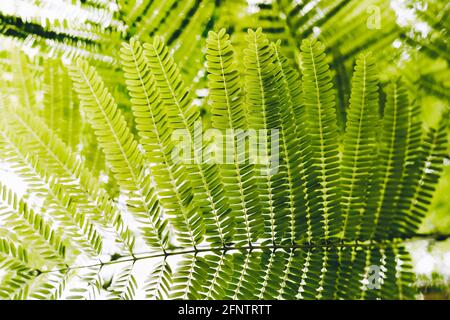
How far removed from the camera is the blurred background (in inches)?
52.5

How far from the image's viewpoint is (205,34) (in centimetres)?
137

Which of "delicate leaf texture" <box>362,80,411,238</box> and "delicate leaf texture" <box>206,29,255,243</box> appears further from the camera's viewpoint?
"delicate leaf texture" <box>362,80,411,238</box>

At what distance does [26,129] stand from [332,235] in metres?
0.79

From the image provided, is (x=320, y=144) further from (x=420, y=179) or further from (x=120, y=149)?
(x=120, y=149)

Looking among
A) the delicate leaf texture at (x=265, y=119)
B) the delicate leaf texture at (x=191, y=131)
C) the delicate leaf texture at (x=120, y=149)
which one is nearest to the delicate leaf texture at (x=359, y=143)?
the delicate leaf texture at (x=265, y=119)

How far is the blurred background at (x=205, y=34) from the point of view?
1333 mm

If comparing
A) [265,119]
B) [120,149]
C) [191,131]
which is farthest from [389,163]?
[120,149]

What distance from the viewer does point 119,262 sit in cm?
109

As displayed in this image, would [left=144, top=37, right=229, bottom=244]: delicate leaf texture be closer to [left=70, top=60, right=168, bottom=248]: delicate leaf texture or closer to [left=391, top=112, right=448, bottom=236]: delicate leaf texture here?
[left=70, top=60, right=168, bottom=248]: delicate leaf texture

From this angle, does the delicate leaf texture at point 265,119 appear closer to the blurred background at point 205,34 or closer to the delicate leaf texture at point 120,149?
the delicate leaf texture at point 120,149

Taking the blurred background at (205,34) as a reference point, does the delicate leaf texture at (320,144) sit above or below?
below

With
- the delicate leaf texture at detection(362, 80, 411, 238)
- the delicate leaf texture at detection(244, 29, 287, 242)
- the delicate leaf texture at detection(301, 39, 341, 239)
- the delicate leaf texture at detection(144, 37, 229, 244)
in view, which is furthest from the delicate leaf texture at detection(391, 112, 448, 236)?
the delicate leaf texture at detection(144, 37, 229, 244)

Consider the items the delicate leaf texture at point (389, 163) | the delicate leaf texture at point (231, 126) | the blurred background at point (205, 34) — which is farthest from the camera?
the blurred background at point (205, 34)

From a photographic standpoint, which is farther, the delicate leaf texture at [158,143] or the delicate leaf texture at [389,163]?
the delicate leaf texture at [389,163]
